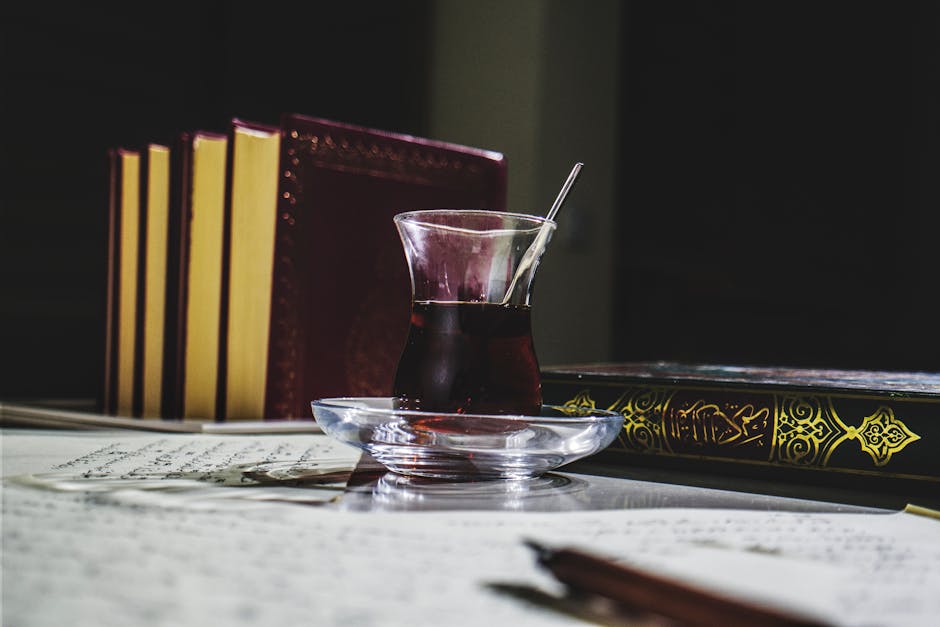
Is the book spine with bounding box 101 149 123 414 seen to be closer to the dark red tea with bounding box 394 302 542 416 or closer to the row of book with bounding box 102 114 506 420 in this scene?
the row of book with bounding box 102 114 506 420

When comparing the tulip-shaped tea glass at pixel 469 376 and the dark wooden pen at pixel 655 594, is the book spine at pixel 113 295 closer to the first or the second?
the tulip-shaped tea glass at pixel 469 376

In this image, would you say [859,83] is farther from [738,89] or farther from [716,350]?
[716,350]

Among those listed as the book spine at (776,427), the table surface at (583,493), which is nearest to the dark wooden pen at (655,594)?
the table surface at (583,493)

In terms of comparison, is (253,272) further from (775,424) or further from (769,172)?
(769,172)

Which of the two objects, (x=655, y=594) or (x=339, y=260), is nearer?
(x=655, y=594)

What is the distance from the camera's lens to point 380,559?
1.29 feet

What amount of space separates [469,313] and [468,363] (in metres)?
0.04

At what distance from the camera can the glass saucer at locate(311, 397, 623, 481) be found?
57 cm

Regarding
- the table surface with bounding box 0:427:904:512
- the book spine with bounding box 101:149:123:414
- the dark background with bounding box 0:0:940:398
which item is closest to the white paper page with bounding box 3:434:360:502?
the table surface with bounding box 0:427:904:512

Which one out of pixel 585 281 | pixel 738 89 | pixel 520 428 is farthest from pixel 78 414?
pixel 738 89

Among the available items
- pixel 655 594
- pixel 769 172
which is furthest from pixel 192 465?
pixel 769 172

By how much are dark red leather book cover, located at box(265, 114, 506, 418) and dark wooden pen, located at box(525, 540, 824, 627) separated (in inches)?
25.0

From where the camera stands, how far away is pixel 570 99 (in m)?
2.23

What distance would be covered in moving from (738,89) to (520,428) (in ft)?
6.47
